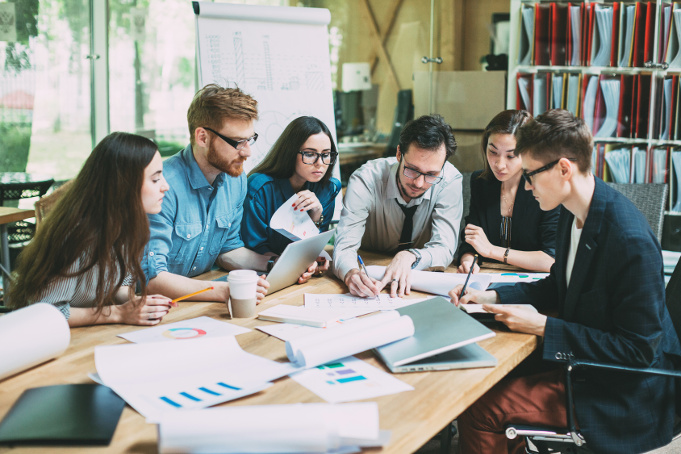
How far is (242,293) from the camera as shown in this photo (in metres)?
1.71

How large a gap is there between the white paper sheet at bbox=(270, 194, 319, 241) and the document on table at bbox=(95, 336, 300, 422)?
2.54ft

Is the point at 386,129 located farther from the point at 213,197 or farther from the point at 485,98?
the point at 213,197

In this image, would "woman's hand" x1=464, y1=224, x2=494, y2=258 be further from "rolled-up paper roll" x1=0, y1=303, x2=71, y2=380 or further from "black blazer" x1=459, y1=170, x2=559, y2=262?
"rolled-up paper roll" x1=0, y1=303, x2=71, y2=380

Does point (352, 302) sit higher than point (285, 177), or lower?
lower

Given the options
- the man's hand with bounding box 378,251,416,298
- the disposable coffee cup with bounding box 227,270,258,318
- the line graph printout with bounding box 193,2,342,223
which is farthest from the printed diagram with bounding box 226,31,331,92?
the disposable coffee cup with bounding box 227,270,258,318

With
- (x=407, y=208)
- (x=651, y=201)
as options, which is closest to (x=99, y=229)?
(x=407, y=208)

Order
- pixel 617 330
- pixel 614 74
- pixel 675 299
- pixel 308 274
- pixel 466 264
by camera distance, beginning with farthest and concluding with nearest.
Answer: pixel 614 74 → pixel 466 264 → pixel 308 274 → pixel 675 299 → pixel 617 330

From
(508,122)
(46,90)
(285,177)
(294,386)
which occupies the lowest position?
(294,386)

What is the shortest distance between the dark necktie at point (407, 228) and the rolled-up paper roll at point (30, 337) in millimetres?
1442

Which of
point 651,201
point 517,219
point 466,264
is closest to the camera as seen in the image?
point 466,264

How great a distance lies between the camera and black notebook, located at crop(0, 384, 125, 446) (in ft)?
3.41

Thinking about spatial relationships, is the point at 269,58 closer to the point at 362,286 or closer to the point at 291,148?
the point at 291,148

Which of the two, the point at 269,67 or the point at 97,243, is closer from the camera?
the point at 97,243

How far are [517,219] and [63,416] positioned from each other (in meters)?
1.85
